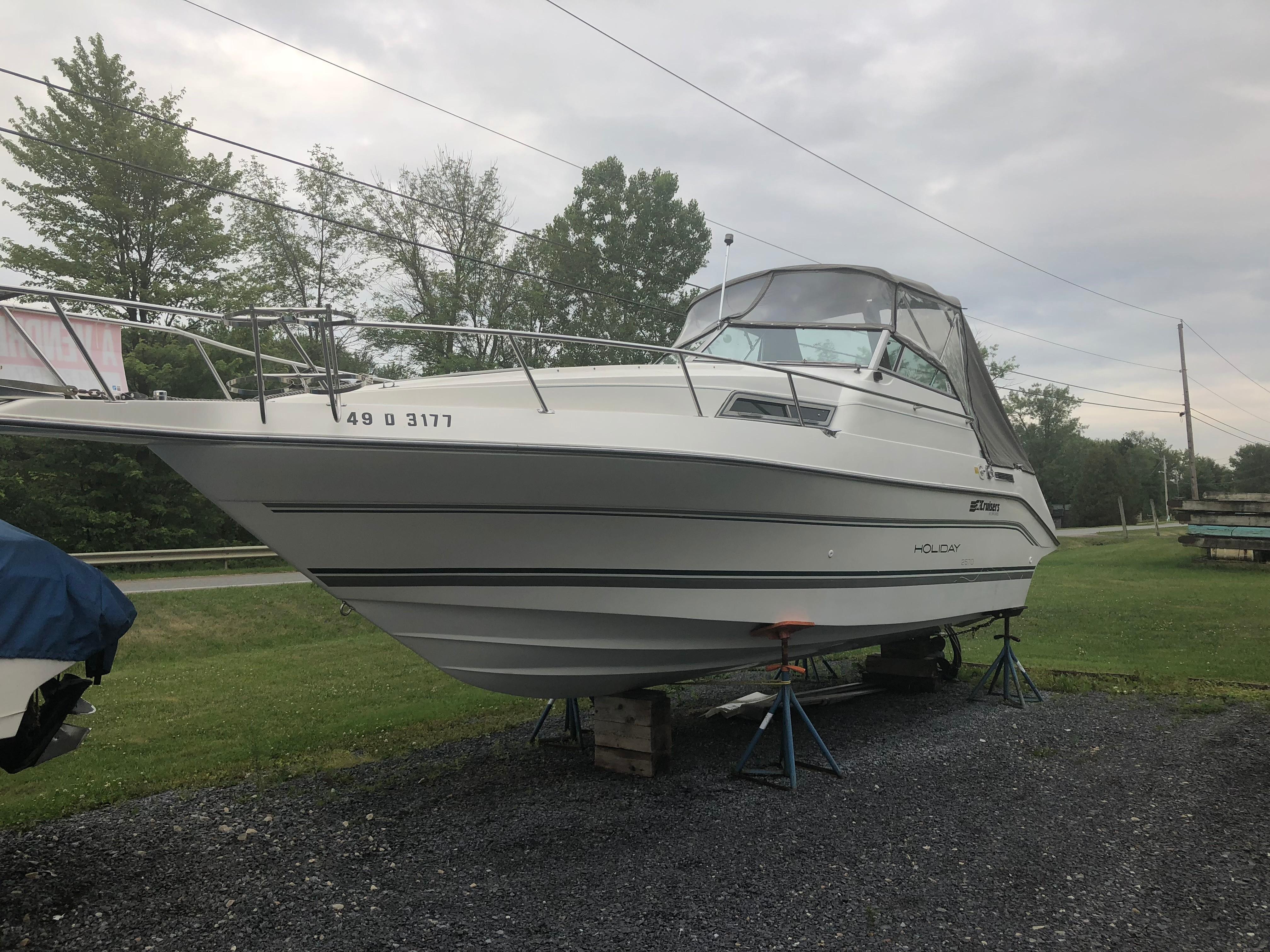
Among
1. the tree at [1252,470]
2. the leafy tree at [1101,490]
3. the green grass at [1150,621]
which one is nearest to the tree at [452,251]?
the green grass at [1150,621]

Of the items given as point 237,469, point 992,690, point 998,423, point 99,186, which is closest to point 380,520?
point 237,469

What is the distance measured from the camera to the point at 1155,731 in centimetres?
614

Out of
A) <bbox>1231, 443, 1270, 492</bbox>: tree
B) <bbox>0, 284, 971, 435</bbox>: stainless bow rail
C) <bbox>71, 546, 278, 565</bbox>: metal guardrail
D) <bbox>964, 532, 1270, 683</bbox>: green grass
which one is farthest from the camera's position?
<bbox>1231, 443, 1270, 492</bbox>: tree

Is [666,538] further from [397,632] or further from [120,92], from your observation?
[120,92]

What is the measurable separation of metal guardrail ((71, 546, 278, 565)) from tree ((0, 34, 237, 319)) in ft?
21.2

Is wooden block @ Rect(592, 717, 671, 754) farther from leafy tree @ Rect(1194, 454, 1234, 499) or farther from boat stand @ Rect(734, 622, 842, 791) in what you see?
leafy tree @ Rect(1194, 454, 1234, 499)

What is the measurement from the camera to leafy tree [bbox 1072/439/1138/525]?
153ft

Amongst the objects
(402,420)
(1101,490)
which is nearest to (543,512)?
(402,420)

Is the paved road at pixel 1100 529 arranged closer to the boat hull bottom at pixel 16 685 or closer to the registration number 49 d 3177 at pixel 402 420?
the registration number 49 d 3177 at pixel 402 420

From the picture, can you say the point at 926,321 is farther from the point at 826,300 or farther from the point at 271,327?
the point at 271,327

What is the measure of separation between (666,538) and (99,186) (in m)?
19.9

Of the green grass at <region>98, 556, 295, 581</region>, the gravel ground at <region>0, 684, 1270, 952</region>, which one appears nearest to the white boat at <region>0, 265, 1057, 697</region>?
the gravel ground at <region>0, 684, 1270, 952</region>

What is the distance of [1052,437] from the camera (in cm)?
6581

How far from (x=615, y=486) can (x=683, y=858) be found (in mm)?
1914
